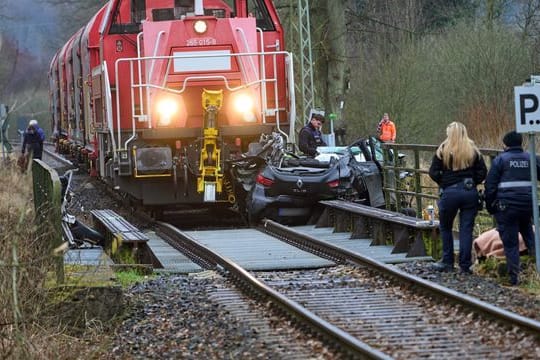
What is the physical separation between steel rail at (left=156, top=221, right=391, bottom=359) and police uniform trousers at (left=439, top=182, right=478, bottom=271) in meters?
2.17

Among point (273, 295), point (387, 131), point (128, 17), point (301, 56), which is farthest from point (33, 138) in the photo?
point (273, 295)

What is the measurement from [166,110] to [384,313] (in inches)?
362

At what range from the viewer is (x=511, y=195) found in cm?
1142

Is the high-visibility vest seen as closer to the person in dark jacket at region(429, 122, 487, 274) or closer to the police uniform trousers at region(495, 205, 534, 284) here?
the person in dark jacket at region(429, 122, 487, 274)

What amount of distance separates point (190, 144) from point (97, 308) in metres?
8.44

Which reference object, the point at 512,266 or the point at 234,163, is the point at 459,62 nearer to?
the point at 234,163

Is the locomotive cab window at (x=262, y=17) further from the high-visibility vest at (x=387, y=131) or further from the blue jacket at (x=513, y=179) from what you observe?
the high-visibility vest at (x=387, y=131)

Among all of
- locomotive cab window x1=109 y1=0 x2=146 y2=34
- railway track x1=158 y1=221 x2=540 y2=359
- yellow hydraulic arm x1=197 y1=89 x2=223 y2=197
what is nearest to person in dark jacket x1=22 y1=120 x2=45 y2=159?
locomotive cab window x1=109 y1=0 x2=146 y2=34

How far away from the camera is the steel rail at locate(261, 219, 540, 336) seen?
8.95m

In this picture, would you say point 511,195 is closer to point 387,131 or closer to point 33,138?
point 387,131

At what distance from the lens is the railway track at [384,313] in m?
8.42

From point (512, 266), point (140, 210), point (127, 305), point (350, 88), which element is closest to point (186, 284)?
point (127, 305)

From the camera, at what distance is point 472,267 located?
12516mm

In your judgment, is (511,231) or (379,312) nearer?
(379,312)
